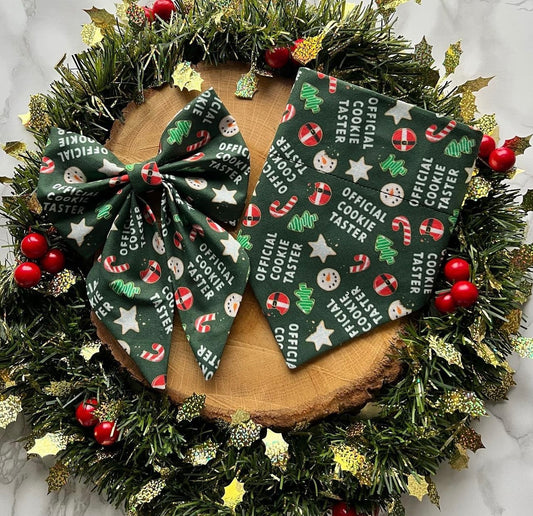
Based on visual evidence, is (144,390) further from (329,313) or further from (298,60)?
(298,60)

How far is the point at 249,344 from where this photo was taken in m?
1.20

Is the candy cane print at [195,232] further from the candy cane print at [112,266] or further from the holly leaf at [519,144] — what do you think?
the holly leaf at [519,144]

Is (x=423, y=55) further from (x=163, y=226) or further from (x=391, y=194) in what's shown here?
(x=163, y=226)

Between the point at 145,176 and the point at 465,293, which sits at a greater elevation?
the point at 145,176

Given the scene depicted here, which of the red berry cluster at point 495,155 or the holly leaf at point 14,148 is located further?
the holly leaf at point 14,148

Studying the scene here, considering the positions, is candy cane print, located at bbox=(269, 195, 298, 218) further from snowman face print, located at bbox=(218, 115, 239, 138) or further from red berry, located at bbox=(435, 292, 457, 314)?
red berry, located at bbox=(435, 292, 457, 314)

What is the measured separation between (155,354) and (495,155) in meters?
0.78

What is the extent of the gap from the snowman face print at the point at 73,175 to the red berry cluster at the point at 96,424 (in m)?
0.46

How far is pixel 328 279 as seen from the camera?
1189 mm

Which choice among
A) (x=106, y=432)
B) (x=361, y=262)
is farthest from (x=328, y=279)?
(x=106, y=432)

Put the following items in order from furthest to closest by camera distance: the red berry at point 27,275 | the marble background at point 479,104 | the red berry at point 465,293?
the marble background at point 479,104, the red berry at point 27,275, the red berry at point 465,293

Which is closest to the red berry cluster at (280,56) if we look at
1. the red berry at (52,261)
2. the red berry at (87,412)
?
the red berry at (52,261)

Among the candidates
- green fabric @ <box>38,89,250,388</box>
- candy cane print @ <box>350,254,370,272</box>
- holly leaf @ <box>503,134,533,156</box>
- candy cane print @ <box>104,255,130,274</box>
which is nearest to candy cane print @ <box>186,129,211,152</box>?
green fabric @ <box>38,89,250,388</box>

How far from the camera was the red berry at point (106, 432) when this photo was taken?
3.83 ft
